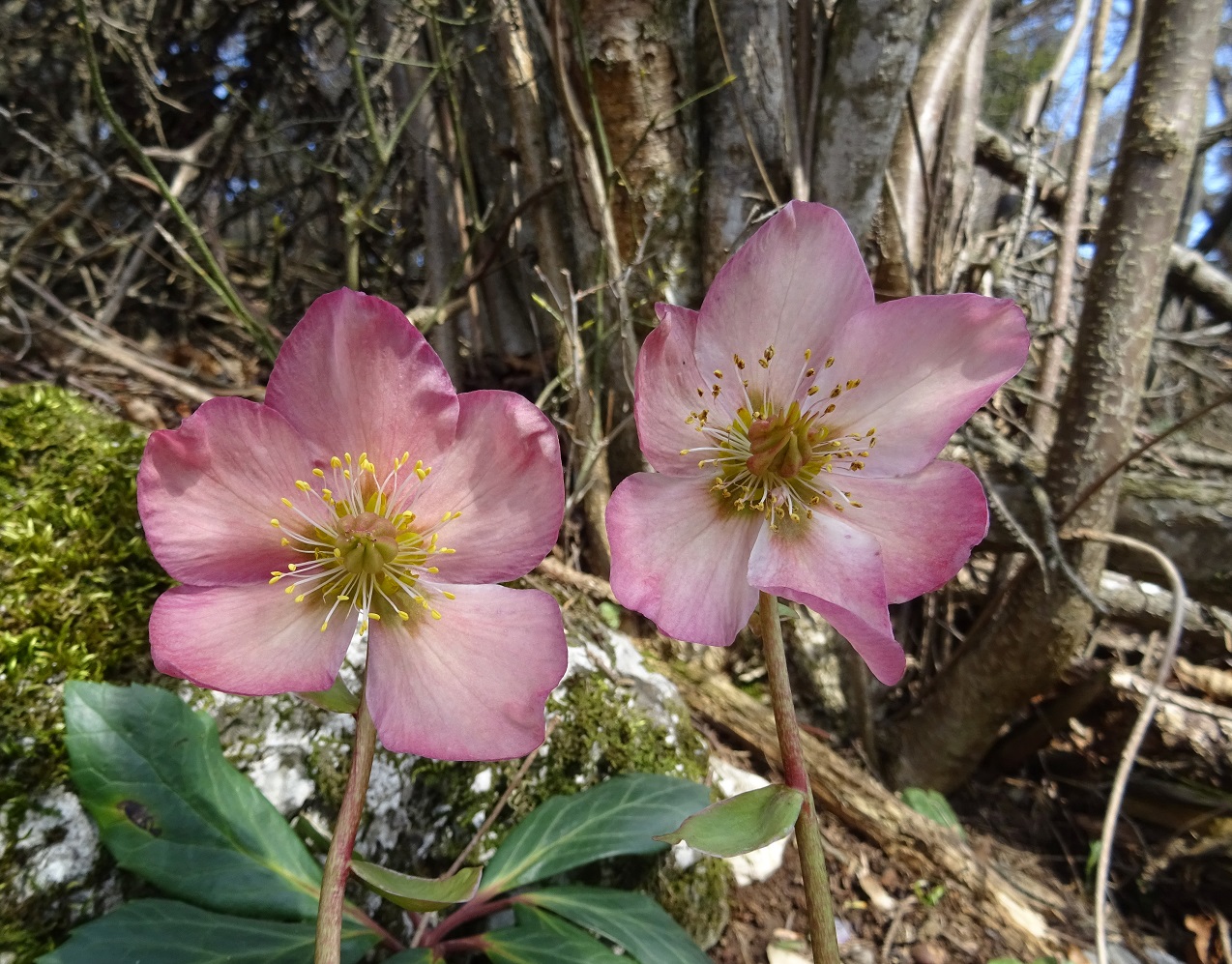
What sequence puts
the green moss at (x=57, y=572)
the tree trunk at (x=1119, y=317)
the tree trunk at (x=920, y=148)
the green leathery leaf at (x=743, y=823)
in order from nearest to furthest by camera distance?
the green leathery leaf at (x=743, y=823), the green moss at (x=57, y=572), the tree trunk at (x=1119, y=317), the tree trunk at (x=920, y=148)

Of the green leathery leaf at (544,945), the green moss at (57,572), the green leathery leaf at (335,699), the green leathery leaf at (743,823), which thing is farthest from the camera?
the green moss at (57,572)

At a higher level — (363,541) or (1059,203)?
(1059,203)

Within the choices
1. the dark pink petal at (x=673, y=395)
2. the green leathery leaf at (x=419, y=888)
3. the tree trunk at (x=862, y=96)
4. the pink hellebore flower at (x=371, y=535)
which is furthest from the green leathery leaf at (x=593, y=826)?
the tree trunk at (x=862, y=96)

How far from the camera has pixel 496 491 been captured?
0.77m

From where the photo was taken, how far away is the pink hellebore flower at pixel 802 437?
0.76 meters

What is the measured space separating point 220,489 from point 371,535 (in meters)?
0.15

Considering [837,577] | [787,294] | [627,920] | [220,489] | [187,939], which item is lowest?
[627,920]

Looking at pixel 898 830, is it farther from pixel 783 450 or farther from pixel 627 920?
pixel 783 450

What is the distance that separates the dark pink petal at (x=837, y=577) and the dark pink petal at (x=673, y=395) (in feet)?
0.46

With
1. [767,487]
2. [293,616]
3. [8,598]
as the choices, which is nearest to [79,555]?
[8,598]

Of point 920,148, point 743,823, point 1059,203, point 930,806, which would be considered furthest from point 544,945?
point 1059,203

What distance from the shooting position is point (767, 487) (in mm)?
855

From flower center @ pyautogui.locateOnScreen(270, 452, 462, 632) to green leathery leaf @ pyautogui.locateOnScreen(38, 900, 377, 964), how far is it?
15.8 inches

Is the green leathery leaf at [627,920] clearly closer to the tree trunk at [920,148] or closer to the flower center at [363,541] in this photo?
the flower center at [363,541]
